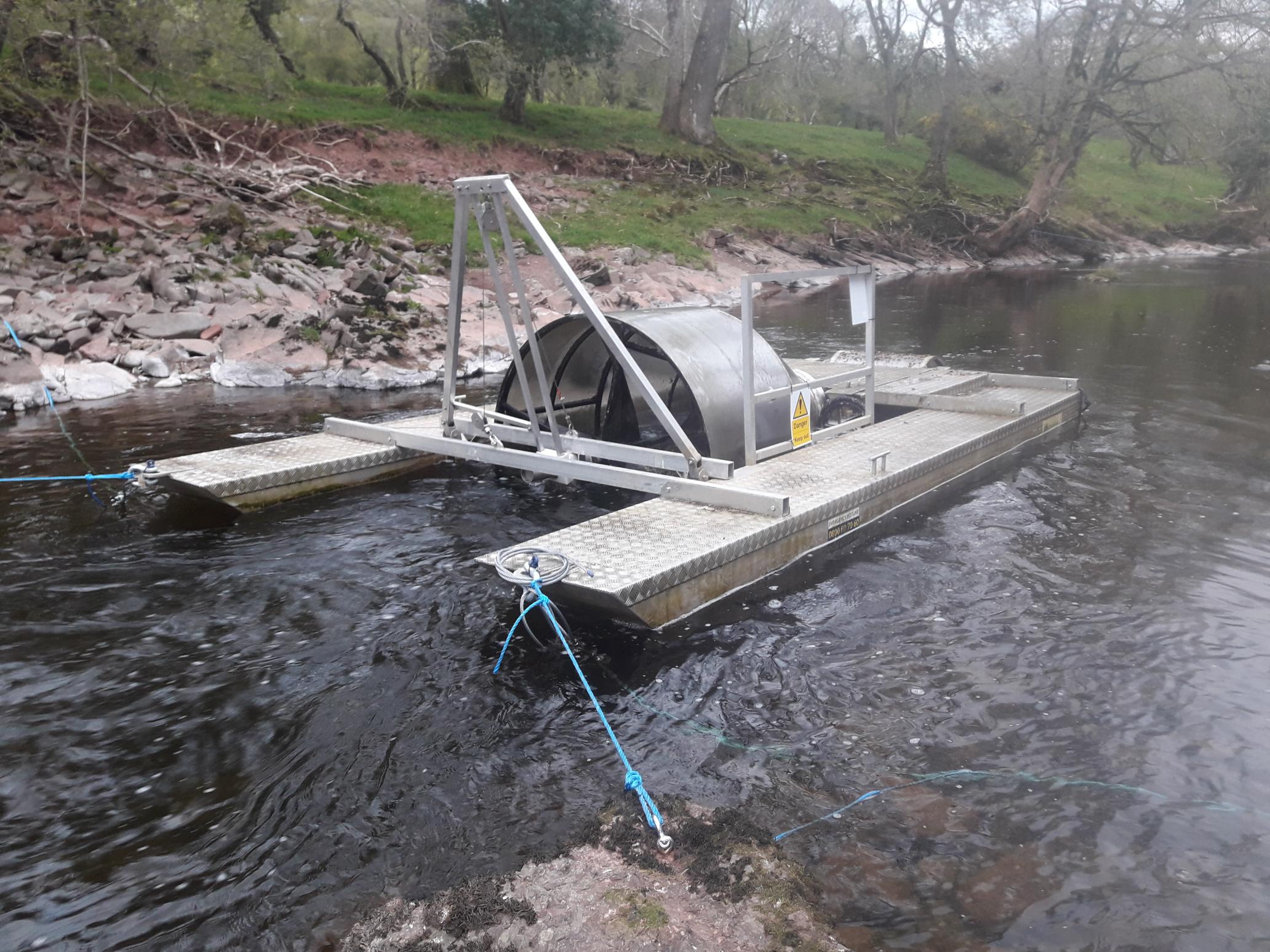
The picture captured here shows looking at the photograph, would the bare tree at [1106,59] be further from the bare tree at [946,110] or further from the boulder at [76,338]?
the boulder at [76,338]

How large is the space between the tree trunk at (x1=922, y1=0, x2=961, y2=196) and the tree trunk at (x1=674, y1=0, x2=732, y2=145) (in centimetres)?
976

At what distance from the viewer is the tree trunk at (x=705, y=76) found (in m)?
36.6

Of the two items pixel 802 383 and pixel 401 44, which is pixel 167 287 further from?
pixel 401 44

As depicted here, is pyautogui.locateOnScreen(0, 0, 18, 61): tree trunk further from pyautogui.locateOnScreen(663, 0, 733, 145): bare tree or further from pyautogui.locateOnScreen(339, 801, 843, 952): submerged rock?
pyautogui.locateOnScreen(663, 0, 733, 145): bare tree

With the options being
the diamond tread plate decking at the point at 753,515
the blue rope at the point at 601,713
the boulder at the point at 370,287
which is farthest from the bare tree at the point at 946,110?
the blue rope at the point at 601,713

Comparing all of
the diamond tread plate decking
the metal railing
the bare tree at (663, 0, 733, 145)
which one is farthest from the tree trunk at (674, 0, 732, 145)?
the metal railing

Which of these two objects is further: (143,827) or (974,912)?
(143,827)

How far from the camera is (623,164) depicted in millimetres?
33406

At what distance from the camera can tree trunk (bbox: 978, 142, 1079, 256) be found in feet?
114

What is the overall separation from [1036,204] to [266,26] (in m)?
26.9

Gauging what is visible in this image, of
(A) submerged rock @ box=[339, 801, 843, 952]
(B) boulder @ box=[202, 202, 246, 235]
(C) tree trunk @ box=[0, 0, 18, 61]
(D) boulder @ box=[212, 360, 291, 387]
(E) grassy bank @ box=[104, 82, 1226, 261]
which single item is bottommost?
(A) submerged rock @ box=[339, 801, 843, 952]

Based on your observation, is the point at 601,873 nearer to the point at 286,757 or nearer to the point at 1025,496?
the point at 286,757

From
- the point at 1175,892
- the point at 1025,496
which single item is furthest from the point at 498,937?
the point at 1025,496

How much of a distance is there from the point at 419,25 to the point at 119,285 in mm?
18688
